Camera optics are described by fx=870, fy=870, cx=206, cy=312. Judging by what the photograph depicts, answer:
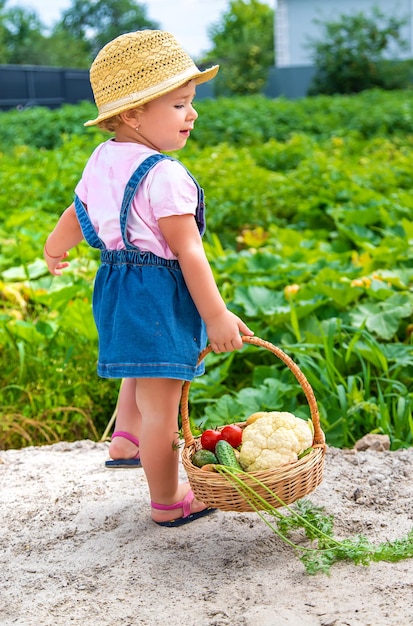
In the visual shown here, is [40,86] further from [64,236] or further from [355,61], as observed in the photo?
[64,236]

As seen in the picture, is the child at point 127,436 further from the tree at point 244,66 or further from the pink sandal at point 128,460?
the tree at point 244,66

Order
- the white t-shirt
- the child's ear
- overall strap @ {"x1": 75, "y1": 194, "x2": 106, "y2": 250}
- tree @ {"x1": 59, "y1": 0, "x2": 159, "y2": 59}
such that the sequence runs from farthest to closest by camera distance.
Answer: tree @ {"x1": 59, "y1": 0, "x2": 159, "y2": 59} → overall strap @ {"x1": 75, "y1": 194, "x2": 106, "y2": 250} → the child's ear → the white t-shirt

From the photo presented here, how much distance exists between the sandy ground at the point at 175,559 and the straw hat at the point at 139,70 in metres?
1.21

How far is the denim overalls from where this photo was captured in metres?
2.36

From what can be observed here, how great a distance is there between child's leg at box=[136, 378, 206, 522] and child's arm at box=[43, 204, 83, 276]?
21.9 inches

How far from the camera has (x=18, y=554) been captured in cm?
249

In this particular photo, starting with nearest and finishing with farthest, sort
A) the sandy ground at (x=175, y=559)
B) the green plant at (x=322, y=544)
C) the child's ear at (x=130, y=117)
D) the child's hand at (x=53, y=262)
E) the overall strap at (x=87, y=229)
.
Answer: the sandy ground at (x=175, y=559) < the green plant at (x=322, y=544) < the child's ear at (x=130, y=117) < the overall strap at (x=87, y=229) < the child's hand at (x=53, y=262)

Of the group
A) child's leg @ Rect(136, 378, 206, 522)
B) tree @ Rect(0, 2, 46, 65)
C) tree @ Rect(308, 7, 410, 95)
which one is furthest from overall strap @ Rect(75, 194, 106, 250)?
tree @ Rect(0, 2, 46, 65)

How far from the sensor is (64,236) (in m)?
2.75

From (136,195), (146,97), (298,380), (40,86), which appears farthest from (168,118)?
(40,86)

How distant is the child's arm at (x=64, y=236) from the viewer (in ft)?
8.89

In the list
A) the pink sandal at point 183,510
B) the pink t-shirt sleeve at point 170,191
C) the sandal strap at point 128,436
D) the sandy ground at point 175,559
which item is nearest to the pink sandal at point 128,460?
the sandal strap at point 128,436

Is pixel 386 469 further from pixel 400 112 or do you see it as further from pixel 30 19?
pixel 30 19

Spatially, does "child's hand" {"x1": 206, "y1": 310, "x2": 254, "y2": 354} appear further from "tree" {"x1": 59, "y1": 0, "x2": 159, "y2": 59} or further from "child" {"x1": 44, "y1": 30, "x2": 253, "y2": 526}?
"tree" {"x1": 59, "y1": 0, "x2": 159, "y2": 59}
